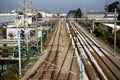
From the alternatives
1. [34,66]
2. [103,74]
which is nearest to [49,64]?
[34,66]

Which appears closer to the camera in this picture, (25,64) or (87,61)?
(25,64)

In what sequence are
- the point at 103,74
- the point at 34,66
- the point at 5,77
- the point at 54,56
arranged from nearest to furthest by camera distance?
the point at 5,77, the point at 103,74, the point at 34,66, the point at 54,56

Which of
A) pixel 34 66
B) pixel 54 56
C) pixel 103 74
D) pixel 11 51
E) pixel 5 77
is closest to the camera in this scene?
pixel 5 77

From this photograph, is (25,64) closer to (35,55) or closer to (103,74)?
(35,55)

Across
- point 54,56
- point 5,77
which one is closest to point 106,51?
point 54,56

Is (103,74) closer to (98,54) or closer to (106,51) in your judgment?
(98,54)

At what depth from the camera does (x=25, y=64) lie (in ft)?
91.5

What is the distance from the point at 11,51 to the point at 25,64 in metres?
9.03

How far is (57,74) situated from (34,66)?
447cm

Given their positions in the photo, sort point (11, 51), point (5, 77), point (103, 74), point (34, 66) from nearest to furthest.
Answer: point (5, 77), point (103, 74), point (34, 66), point (11, 51)

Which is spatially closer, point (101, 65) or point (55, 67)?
point (55, 67)

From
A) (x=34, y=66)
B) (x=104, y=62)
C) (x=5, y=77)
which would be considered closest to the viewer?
(x=5, y=77)

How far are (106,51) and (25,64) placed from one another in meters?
12.2

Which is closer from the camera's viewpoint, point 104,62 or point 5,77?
point 5,77
